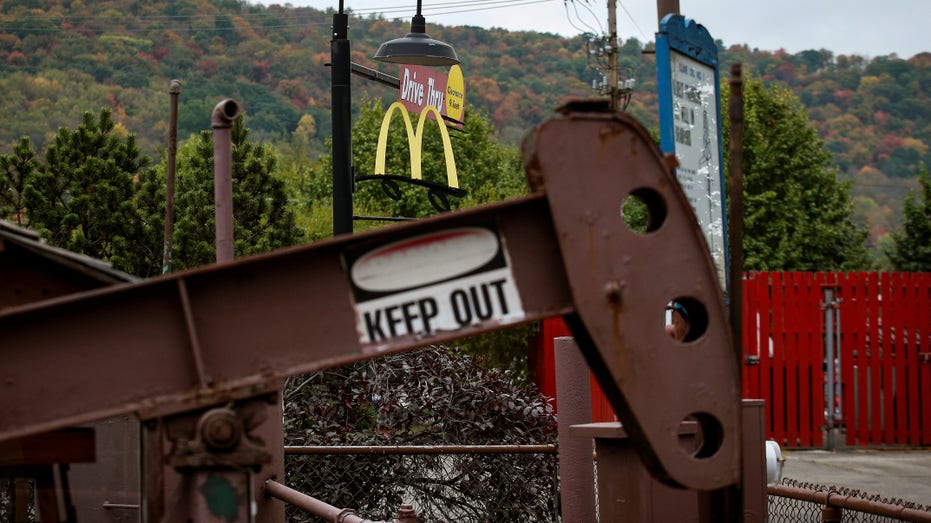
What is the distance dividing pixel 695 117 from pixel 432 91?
8276 mm

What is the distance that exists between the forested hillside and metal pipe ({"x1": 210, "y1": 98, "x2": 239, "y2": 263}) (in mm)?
83080

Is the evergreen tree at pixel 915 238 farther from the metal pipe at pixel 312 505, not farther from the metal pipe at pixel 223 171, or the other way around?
the metal pipe at pixel 223 171

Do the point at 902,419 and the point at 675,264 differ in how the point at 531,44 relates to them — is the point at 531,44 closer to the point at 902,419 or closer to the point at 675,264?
the point at 902,419

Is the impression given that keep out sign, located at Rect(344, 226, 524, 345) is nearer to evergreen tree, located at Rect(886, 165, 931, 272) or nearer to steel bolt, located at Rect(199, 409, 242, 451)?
steel bolt, located at Rect(199, 409, 242, 451)

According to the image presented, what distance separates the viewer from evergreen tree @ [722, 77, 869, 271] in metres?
42.5

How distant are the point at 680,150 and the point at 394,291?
313 centimetres

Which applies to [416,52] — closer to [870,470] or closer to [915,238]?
[870,470]

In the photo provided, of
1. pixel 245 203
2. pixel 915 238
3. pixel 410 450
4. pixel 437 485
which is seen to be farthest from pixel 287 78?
pixel 410 450

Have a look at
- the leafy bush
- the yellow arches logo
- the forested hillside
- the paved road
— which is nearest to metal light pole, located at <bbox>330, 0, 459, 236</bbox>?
the leafy bush

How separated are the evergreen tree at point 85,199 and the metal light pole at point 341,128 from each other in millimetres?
9914

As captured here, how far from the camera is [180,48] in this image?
10238cm

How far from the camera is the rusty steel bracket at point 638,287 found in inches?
132

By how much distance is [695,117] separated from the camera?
21.0 feet

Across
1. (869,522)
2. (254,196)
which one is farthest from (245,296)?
(254,196)
